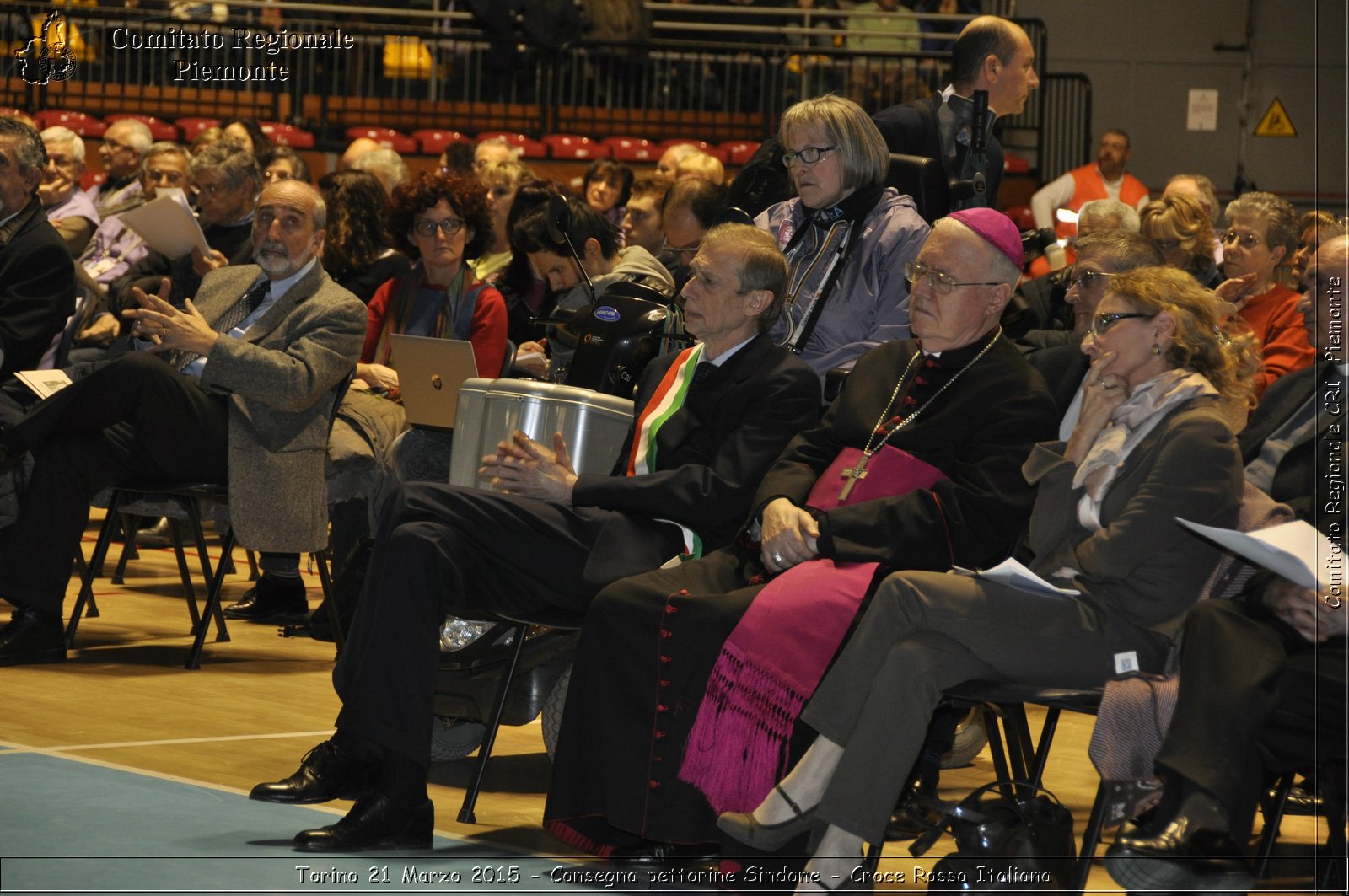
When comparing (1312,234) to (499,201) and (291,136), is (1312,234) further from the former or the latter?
(291,136)

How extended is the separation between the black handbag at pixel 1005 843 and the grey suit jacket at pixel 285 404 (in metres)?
2.45

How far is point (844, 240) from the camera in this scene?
3996 millimetres

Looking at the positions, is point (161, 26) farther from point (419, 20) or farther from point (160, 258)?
point (160, 258)

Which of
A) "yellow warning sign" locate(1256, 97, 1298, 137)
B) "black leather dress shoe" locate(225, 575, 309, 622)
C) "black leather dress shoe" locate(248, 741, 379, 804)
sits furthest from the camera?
"yellow warning sign" locate(1256, 97, 1298, 137)

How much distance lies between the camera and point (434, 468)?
4.64 meters

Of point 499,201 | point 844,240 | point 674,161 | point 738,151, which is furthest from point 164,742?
point 738,151

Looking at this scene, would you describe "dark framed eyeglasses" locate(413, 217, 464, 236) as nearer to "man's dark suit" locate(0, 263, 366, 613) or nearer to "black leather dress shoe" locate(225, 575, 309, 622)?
"man's dark suit" locate(0, 263, 366, 613)

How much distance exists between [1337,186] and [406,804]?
35.2 ft

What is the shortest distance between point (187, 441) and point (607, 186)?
318 cm

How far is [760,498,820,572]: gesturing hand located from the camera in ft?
10.1

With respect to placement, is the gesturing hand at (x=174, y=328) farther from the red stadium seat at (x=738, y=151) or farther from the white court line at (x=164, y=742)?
the red stadium seat at (x=738, y=151)

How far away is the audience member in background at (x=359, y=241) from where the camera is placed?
601 cm

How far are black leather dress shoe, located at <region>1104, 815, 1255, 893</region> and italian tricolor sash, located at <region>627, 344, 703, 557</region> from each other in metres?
1.35

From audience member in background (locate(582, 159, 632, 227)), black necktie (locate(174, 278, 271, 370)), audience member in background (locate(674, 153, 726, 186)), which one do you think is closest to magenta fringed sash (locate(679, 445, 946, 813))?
black necktie (locate(174, 278, 271, 370))
